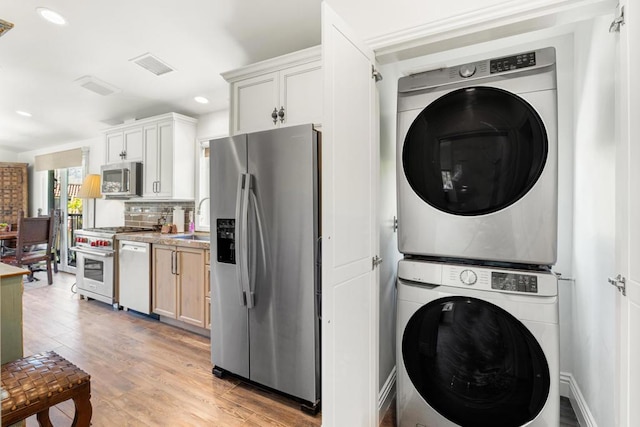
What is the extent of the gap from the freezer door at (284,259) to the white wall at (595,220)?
1449mm

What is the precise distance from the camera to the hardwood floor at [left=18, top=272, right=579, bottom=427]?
1855 millimetres

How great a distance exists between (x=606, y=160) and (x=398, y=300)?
4.00 ft

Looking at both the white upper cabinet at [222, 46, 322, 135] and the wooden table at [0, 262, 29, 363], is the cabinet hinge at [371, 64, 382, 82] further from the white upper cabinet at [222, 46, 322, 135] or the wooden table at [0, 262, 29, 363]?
the wooden table at [0, 262, 29, 363]

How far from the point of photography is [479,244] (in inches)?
58.5

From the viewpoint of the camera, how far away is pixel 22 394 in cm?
128

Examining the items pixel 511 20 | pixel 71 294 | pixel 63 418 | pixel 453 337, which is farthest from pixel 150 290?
pixel 511 20

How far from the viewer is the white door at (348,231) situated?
47.5 inches

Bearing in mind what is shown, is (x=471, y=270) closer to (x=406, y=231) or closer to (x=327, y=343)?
(x=406, y=231)

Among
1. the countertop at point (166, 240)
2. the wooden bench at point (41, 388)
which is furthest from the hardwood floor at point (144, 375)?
the countertop at point (166, 240)

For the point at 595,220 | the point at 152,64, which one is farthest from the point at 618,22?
the point at 152,64

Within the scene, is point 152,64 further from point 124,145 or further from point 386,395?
point 386,395

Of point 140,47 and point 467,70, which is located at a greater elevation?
point 140,47

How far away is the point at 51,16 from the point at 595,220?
368 cm

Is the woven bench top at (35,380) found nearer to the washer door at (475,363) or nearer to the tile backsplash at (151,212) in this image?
the washer door at (475,363)
